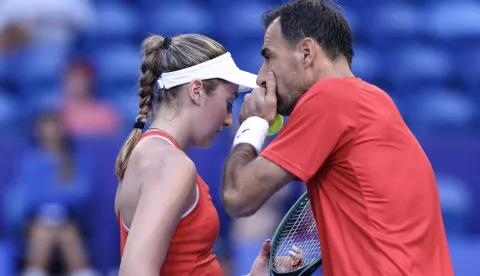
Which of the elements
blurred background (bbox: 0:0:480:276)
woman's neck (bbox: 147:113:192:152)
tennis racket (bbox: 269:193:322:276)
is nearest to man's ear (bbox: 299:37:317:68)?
woman's neck (bbox: 147:113:192:152)

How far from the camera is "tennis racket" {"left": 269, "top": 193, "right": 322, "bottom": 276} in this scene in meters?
3.31

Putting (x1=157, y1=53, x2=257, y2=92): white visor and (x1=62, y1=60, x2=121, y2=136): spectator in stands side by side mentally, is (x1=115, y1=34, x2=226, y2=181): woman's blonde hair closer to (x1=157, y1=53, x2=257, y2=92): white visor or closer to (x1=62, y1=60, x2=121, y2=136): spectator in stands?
(x1=157, y1=53, x2=257, y2=92): white visor

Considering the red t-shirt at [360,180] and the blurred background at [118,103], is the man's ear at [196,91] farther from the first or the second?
the blurred background at [118,103]

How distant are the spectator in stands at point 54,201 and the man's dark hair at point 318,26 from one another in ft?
12.2

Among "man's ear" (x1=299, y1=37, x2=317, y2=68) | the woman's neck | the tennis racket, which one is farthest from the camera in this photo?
the tennis racket

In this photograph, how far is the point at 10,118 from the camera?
734cm

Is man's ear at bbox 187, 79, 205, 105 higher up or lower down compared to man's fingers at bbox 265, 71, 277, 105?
lower down

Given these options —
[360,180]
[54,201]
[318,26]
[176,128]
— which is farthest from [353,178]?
[54,201]

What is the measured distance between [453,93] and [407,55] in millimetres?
541

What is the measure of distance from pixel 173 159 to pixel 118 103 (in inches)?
188

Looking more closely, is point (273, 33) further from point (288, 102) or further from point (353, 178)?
point (353, 178)

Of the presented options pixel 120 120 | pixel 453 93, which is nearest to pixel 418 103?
pixel 453 93

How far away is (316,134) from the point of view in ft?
9.25

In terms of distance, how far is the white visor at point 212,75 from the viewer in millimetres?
3127
